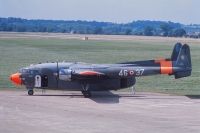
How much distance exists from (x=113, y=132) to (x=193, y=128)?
2.86 metres

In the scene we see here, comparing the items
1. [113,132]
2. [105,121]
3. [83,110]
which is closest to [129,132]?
[113,132]

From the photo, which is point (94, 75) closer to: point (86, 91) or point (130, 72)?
point (86, 91)

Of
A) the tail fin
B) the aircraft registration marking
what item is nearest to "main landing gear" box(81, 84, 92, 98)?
the aircraft registration marking

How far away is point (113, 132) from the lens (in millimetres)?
17531

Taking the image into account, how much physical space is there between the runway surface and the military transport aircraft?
552mm

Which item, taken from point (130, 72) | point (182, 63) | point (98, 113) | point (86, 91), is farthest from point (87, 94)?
point (98, 113)

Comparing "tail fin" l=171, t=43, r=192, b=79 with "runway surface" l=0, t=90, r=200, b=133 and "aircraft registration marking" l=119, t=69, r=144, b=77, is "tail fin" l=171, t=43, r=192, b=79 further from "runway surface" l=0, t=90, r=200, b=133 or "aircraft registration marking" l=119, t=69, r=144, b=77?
"aircraft registration marking" l=119, t=69, r=144, b=77

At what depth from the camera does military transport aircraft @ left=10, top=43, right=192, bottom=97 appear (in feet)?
88.5

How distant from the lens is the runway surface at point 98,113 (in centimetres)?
1833

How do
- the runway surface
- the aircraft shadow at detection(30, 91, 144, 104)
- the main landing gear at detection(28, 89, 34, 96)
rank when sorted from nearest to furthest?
the runway surface < the aircraft shadow at detection(30, 91, 144, 104) < the main landing gear at detection(28, 89, 34, 96)

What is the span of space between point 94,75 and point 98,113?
16.7ft

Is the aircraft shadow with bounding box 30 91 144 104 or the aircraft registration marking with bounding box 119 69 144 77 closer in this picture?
the aircraft shadow with bounding box 30 91 144 104

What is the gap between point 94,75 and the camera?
2656 cm

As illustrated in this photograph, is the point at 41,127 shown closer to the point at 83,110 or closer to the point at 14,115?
the point at 14,115
